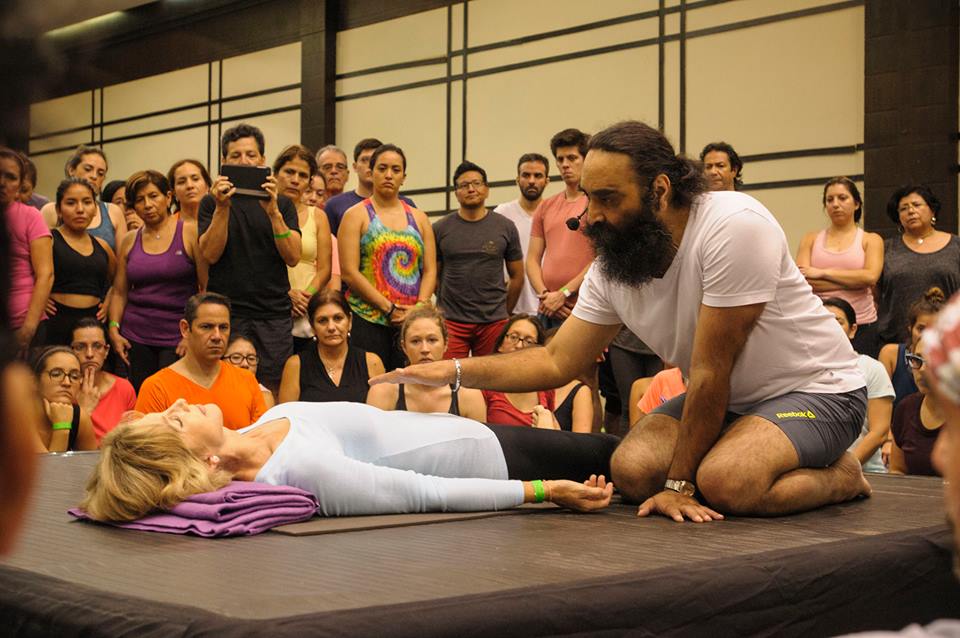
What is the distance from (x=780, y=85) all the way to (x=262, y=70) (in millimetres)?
4974

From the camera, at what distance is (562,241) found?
493 centimetres

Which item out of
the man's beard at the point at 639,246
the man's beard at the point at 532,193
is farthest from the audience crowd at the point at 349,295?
the man's beard at the point at 639,246

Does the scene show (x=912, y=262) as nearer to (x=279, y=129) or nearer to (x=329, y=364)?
(x=329, y=364)

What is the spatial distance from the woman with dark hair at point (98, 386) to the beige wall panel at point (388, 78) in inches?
200

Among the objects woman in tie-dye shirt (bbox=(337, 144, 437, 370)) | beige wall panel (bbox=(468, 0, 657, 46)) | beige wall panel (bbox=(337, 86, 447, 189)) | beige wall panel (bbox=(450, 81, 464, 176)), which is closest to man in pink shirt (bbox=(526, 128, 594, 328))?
woman in tie-dye shirt (bbox=(337, 144, 437, 370))

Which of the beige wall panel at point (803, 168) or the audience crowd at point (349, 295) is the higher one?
the beige wall panel at point (803, 168)

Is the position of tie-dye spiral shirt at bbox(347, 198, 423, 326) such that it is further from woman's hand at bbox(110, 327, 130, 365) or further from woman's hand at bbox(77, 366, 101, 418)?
woman's hand at bbox(77, 366, 101, 418)

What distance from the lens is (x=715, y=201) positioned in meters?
2.64

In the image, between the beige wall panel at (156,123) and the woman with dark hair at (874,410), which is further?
the beige wall panel at (156,123)

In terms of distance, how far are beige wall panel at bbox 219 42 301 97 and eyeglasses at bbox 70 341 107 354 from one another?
587 cm

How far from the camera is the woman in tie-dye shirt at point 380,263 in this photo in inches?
179

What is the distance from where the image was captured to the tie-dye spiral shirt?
4.59 m

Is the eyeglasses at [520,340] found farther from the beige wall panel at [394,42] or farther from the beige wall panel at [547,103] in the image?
the beige wall panel at [394,42]

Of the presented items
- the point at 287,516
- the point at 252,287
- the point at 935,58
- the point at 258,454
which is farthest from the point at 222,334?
the point at 935,58
